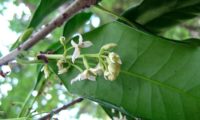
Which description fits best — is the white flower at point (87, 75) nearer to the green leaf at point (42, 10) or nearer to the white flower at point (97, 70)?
the white flower at point (97, 70)

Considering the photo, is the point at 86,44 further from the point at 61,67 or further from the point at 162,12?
the point at 162,12

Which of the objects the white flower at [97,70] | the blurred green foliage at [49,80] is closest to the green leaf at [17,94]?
the blurred green foliage at [49,80]

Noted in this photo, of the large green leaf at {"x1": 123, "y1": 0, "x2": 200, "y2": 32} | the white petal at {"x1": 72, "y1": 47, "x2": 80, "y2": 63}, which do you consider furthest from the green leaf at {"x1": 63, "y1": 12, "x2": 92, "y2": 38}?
the white petal at {"x1": 72, "y1": 47, "x2": 80, "y2": 63}

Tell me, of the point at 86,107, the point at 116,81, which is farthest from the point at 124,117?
the point at 86,107

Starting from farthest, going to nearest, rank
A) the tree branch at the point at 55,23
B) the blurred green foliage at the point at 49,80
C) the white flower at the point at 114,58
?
the blurred green foliage at the point at 49,80 → the tree branch at the point at 55,23 → the white flower at the point at 114,58

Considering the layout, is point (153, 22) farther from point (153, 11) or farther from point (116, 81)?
point (116, 81)

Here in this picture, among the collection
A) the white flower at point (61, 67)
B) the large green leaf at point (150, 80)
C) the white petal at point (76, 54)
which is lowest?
the large green leaf at point (150, 80)

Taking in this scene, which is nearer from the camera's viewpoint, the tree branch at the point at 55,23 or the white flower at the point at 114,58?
the white flower at the point at 114,58

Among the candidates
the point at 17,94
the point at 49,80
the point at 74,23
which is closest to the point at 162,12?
the point at 74,23
